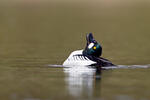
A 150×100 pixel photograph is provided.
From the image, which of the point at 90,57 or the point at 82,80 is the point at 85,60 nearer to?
the point at 90,57

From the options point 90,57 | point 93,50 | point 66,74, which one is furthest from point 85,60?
point 66,74

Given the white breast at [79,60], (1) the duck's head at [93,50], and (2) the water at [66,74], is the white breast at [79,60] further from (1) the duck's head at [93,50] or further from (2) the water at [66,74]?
(2) the water at [66,74]

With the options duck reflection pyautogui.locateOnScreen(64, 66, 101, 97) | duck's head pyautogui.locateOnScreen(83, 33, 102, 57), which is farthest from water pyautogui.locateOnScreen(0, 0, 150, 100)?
duck's head pyautogui.locateOnScreen(83, 33, 102, 57)

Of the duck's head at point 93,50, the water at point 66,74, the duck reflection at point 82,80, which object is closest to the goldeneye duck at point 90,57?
the duck's head at point 93,50

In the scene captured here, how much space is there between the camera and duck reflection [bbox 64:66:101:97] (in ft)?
52.5

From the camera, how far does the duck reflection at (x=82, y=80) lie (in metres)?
16.0

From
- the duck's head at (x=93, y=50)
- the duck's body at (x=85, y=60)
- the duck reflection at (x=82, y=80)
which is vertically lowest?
the duck reflection at (x=82, y=80)

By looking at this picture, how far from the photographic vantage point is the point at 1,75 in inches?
741

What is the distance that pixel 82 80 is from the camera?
17.7 metres

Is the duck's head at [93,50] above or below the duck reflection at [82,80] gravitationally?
above

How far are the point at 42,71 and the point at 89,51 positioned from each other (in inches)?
58.9

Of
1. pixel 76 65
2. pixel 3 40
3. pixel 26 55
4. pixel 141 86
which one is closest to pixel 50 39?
pixel 3 40

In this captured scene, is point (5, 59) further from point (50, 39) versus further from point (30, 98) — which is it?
point (50, 39)

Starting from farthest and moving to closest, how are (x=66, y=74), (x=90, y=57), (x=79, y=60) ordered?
(x=79, y=60) → (x=90, y=57) → (x=66, y=74)
